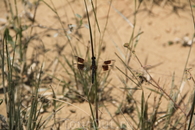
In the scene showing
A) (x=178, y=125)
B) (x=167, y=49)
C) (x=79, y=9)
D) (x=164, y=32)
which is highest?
(x=79, y=9)

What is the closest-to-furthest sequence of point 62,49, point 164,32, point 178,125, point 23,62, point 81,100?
point 178,125, point 81,100, point 23,62, point 62,49, point 164,32

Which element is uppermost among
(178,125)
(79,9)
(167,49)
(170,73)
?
(79,9)

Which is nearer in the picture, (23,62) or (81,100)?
(81,100)

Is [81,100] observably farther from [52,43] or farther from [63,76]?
[52,43]

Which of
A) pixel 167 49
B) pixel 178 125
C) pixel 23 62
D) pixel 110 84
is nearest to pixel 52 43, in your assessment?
pixel 23 62

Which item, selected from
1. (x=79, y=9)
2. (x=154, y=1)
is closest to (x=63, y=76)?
(x=79, y=9)

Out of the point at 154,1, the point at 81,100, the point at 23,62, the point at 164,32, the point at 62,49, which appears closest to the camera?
the point at 81,100

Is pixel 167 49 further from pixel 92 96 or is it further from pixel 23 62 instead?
pixel 23 62

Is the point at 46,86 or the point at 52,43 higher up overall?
the point at 52,43

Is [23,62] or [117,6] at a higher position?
[117,6]
